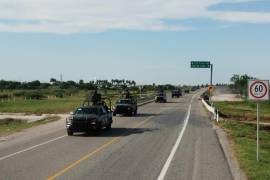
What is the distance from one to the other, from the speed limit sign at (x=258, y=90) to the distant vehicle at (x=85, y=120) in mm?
12552

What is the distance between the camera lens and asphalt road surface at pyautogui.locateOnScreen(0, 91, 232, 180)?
46.5 ft

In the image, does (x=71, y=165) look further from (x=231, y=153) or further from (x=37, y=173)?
(x=231, y=153)

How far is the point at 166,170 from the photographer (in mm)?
14953

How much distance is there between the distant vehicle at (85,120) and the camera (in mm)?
27234

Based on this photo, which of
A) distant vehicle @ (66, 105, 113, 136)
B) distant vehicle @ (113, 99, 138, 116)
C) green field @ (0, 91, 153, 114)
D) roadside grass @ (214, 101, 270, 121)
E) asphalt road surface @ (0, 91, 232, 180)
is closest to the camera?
asphalt road surface @ (0, 91, 232, 180)

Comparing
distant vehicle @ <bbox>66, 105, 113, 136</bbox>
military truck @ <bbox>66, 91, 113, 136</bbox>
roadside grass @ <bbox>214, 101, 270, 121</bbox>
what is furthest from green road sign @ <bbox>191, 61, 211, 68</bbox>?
distant vehicle @ <bbox>66, 105, 113, 136</bbox>

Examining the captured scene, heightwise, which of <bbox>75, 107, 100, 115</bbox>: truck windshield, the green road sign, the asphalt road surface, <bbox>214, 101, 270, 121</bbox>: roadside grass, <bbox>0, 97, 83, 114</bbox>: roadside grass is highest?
the green road sign

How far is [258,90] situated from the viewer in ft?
53.1

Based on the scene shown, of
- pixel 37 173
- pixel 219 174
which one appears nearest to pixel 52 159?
pixel 37 173

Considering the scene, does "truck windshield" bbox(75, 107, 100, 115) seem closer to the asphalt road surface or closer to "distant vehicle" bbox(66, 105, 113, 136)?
"distant vehicle" bbox(66, 105, 113, 136)

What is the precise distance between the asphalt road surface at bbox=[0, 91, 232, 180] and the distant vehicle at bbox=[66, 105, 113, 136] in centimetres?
59

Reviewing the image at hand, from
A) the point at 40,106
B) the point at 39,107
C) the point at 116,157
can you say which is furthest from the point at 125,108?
the point at 116,157

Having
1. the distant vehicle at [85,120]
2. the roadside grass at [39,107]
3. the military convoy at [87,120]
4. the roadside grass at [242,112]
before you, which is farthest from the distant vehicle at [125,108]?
the distant vehicle at [85,120]

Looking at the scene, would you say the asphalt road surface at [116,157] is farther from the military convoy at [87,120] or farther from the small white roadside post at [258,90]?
the small white roadside post at [258,90]
